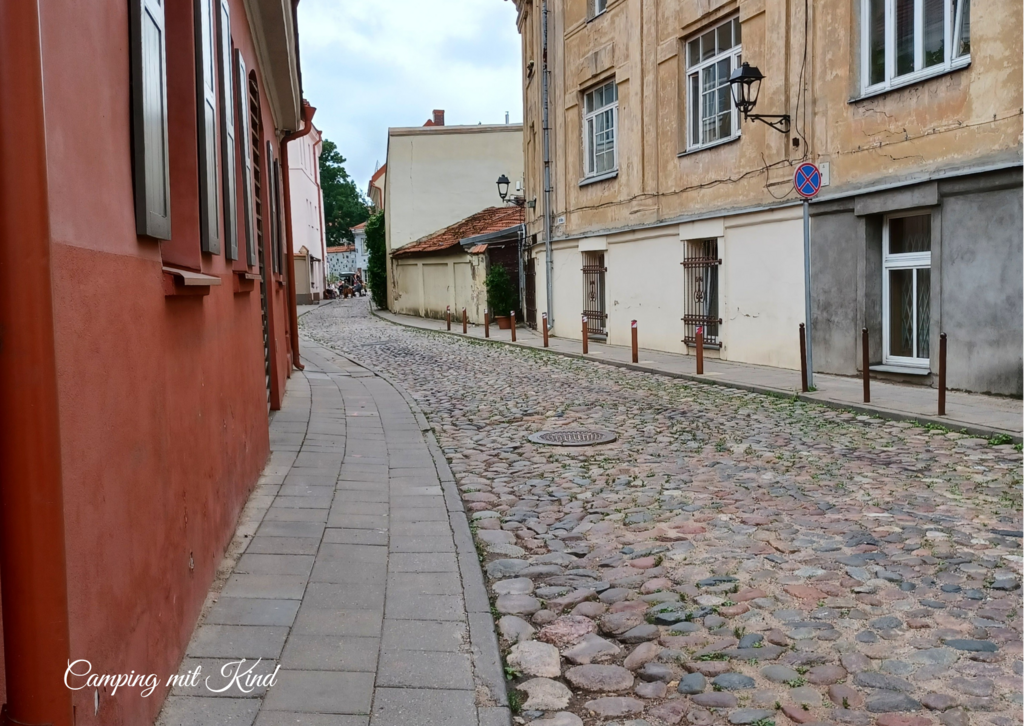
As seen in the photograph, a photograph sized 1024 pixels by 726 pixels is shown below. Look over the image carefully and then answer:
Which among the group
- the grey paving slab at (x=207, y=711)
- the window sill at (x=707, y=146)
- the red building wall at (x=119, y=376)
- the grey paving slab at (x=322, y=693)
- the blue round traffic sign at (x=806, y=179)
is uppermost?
the window sill at (x=707, y=146)

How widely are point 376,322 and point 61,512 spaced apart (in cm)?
3355

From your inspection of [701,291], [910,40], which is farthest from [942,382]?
[701,291]

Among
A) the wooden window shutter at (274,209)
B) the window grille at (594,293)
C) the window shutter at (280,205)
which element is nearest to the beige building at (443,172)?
the window grille at (594,293)

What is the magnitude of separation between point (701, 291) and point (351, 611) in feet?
45.1

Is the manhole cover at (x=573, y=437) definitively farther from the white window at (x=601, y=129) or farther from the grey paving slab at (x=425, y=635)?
the white window at (x=601, y=129)

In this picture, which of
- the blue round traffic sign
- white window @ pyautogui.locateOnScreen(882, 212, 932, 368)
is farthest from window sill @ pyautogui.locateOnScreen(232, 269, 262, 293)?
white window @ pyautogui.locateOnScreen(882, 212, 932, 368)

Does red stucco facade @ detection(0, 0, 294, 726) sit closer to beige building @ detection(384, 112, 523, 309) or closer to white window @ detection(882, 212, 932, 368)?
white window @ detection(882, 212, 932, 368)

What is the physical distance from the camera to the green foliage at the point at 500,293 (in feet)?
99.9

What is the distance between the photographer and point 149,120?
311 centimetres

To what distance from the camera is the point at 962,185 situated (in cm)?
1077

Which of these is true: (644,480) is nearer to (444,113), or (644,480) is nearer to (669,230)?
(669,230)

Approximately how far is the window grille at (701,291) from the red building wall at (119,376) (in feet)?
44.0

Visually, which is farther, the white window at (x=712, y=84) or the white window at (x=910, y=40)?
the white window at (x=712, y=84)

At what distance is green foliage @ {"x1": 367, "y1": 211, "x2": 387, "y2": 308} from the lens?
4609cm
